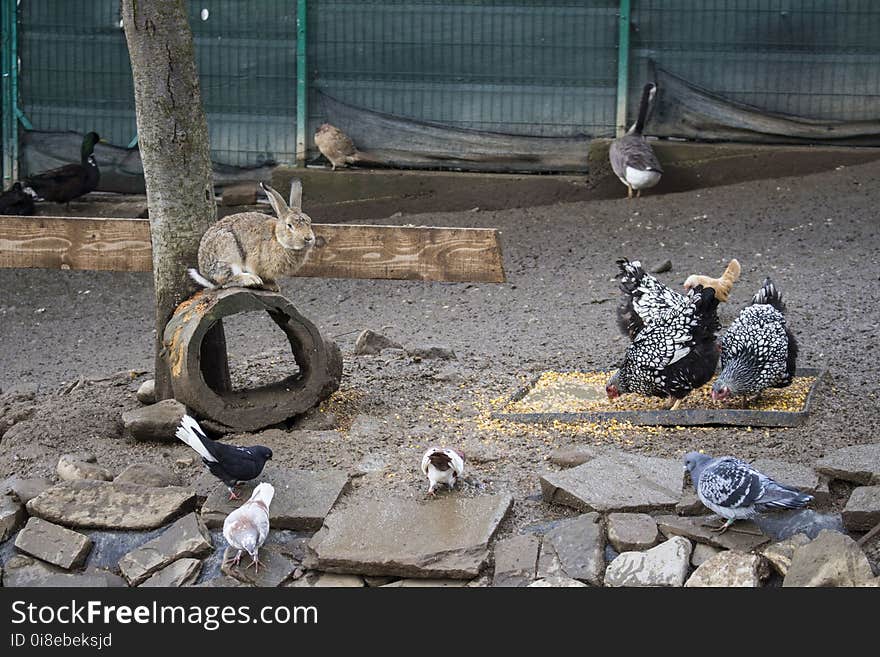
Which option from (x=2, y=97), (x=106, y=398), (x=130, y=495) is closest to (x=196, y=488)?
(x=130, y=495)

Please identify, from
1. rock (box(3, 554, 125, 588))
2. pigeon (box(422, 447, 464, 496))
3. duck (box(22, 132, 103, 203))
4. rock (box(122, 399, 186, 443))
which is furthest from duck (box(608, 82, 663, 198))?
rock (box(3, 554, 125, 588))

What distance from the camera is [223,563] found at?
15.4 ft

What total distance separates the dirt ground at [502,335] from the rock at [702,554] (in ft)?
2.28

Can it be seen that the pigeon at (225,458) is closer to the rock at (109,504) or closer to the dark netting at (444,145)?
the rock at (109,504)

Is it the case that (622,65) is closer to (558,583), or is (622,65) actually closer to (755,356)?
(755,356)

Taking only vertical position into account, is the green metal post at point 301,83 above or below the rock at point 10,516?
above

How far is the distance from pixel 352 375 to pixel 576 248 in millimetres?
4111

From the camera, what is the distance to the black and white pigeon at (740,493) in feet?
14.4

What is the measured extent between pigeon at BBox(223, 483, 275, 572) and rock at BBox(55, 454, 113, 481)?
35.6 inches

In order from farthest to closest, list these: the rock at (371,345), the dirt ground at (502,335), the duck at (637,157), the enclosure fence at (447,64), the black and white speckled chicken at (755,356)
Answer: the enclosure fence at (447,64) < the duck at (637,157) < the rock at (371,345) < the black and white speckled chicken at (755,356) < the dirt ground at (502,335)

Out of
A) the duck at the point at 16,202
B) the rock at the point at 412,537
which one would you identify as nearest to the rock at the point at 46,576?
the rock at the point at 412,537

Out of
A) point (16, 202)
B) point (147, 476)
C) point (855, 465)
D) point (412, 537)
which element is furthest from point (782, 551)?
point (16, 202)

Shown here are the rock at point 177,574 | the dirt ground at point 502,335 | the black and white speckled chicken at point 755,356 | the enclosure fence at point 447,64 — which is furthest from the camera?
the enclosure fence at point 447,64
